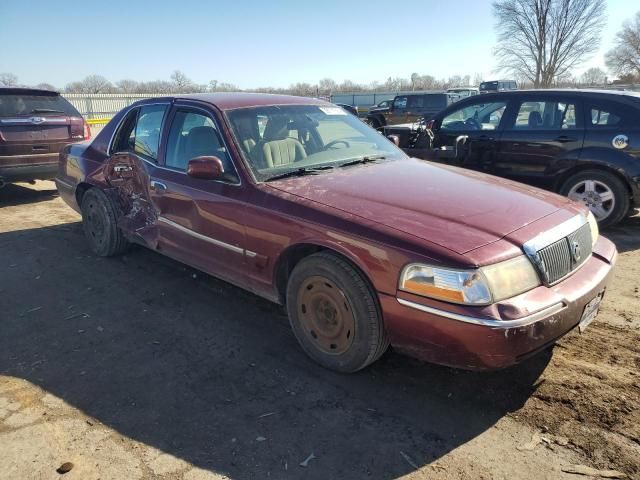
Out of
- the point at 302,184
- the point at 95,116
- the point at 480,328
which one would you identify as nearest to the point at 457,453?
the point at 480,328

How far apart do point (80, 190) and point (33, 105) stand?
10.9 ft

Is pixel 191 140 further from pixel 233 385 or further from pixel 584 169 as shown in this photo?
pixel 584 169

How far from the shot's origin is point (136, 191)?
4.50m

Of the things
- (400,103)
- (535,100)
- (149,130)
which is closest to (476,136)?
(535,100)

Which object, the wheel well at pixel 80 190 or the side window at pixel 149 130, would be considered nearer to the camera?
the side window at pixel 149 130

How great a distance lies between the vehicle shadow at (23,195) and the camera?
7.98 metres

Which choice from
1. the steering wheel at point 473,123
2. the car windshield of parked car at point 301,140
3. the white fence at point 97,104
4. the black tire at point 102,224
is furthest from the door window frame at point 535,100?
the white fence at point 97,104

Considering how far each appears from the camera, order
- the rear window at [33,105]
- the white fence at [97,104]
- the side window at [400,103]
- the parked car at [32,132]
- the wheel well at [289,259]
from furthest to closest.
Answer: the white fence at [97,104], the side window at [400,103], the rear window at [33,105], the parked car at [32,132], the wheel well at [289,259]

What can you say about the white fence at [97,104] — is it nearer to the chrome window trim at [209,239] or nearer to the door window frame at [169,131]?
the door window frame at [169,131]

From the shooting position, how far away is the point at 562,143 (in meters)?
6.14

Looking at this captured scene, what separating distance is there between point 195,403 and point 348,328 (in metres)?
0.99

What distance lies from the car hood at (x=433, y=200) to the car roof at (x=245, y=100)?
96 cm

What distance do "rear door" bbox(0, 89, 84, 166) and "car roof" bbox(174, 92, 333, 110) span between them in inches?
174

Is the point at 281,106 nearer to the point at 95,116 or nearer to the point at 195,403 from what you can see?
the point at 195,403
